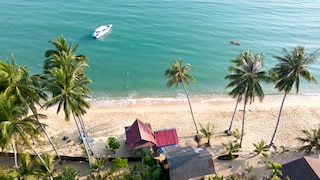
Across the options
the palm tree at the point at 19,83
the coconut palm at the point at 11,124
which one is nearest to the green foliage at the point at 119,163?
the coconut palm at the point at 11,124

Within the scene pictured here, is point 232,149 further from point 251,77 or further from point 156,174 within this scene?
point 156,174

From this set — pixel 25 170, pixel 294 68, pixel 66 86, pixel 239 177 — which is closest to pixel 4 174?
pixel 25 170

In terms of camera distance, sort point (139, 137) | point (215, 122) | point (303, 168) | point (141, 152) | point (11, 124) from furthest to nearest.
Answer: point (215, 122) → point (139, 137) → point (141, 152) → point (303, 168) → point (11, 124)

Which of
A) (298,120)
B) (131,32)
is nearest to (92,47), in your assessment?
(131,32)

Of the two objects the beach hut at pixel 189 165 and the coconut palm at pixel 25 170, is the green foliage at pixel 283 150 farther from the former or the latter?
the coconut palm at pixel 25 170

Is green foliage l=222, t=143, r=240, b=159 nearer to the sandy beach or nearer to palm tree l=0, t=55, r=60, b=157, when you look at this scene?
the sandy beach
